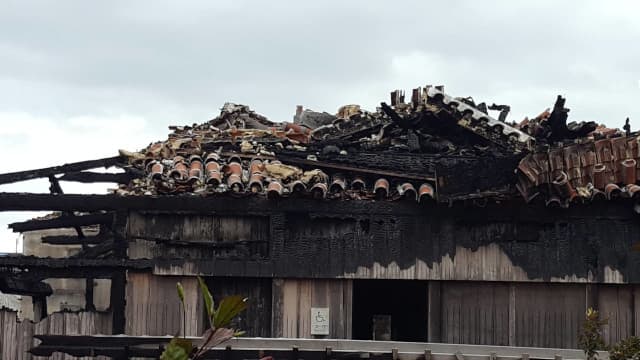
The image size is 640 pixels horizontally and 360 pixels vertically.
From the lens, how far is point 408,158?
44.3 ft

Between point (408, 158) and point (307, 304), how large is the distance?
262 cm

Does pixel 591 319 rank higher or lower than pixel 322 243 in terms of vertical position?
lower

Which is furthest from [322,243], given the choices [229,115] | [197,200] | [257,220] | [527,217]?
[229,115]

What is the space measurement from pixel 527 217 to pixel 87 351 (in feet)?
19.8

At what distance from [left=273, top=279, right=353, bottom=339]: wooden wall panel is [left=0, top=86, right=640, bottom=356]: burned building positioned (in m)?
0.02

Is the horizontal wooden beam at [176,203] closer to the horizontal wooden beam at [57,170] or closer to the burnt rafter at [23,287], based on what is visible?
the horizontal wooden beam at [57,170]

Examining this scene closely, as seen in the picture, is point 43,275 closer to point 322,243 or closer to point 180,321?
point 180,321

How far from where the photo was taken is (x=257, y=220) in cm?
1261

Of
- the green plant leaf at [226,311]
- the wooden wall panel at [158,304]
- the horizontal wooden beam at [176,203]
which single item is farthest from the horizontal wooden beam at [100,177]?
the green plant leaf at [226,311]

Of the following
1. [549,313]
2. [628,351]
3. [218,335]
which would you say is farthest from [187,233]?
[218,335]

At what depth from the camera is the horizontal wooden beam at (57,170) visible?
13477mm

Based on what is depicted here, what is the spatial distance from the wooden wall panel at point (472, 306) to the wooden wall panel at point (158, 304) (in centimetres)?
337

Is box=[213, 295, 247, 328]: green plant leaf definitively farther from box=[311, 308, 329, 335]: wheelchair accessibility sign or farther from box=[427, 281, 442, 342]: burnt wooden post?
box=[427, 281, 442, 342]: burnt wooden post

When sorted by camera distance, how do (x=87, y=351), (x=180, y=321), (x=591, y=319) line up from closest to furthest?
1. (x=591, y=319)
2. (x=87, y=351)
3. (x=180, y=321)
